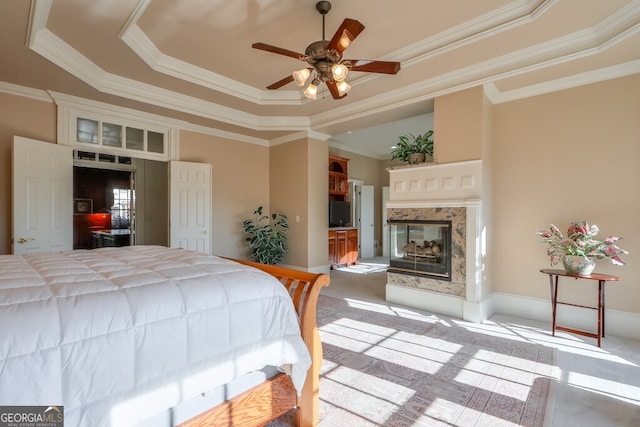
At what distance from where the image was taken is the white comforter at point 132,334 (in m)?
0.98

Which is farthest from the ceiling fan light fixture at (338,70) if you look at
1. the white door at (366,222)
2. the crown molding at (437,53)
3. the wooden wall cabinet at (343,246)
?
the white door at (366,222)

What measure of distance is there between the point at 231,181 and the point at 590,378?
5260 mm

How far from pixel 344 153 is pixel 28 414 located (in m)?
7.18

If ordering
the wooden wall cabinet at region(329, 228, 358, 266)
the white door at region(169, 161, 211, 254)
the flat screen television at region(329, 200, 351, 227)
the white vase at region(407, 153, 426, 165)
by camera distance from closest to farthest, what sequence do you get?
the white vase at region(407, 153, 426, 165) → the white door at region(169, 161, 211, 254) → the wooden wall cabinet at region(329, 228, 358, 266) → the flat screen television at region(329, 200, 351, 227)

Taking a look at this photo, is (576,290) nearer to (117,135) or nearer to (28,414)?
(28,414)

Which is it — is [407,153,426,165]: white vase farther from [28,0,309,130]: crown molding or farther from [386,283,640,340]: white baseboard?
[28,0,309,130]: crown molding

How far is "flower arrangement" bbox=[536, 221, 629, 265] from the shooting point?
2.79 m

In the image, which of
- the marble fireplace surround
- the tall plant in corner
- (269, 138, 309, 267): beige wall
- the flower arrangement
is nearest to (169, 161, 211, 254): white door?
the tall plant in corner

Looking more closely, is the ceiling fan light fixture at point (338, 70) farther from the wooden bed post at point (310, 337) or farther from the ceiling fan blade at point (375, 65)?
the wooden bed post at point (310, 337)

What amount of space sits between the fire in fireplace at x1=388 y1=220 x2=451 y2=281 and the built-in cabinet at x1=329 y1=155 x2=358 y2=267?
2492 millimetres

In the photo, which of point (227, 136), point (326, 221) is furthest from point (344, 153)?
point (227, 136)

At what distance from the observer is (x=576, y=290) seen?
3.28 meters

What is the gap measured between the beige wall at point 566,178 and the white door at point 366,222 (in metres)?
4.48

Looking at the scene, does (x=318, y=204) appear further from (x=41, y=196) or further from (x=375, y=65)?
(x=41, y=196)
